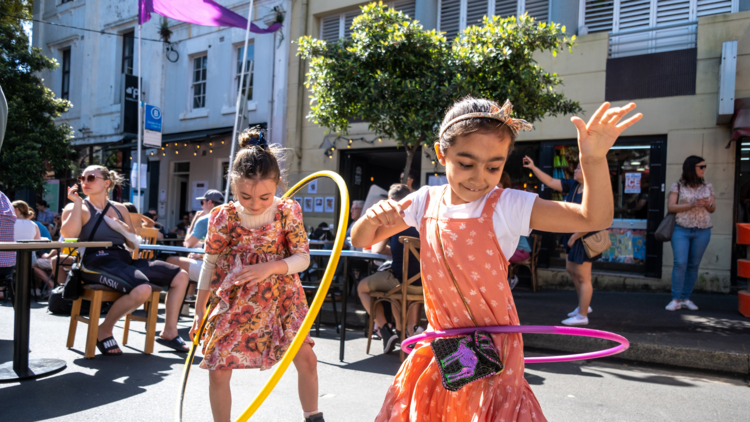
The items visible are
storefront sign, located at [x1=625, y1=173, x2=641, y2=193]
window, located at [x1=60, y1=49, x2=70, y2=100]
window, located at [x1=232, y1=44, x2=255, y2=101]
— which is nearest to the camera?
storefront sign, located at [x1=625, y1=173, x2=641, y2=193]

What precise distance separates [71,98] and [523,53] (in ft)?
61.9

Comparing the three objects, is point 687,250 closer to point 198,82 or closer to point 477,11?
point 477,11

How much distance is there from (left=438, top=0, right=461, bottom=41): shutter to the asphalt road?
27.8 feet

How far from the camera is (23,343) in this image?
423 centimetres

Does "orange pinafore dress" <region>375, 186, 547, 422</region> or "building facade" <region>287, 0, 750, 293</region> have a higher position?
"building facade" <region>287, 0, 750, 293</region>

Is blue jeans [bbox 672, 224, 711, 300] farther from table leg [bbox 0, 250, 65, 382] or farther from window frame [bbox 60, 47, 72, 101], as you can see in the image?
window frame [bbox 60, 47, 72, 101]

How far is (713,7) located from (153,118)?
1226 cm

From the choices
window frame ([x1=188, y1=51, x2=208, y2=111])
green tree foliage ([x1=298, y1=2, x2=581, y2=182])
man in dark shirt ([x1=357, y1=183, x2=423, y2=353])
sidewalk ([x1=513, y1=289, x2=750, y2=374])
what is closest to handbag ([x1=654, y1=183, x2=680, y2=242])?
sidewalk ([x1=513, y1=289, x2=750, y2=374])

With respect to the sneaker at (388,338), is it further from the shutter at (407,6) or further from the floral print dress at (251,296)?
the shutter at (407,6)

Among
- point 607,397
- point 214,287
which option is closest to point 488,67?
point 607,397

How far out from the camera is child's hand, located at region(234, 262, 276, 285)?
2590 millimetres

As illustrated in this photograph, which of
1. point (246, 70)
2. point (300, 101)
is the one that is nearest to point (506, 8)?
point (300, 101)

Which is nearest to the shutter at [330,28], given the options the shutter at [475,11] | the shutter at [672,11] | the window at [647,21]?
the shutter at [475,11]

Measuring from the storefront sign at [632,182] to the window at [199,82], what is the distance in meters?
12.2
